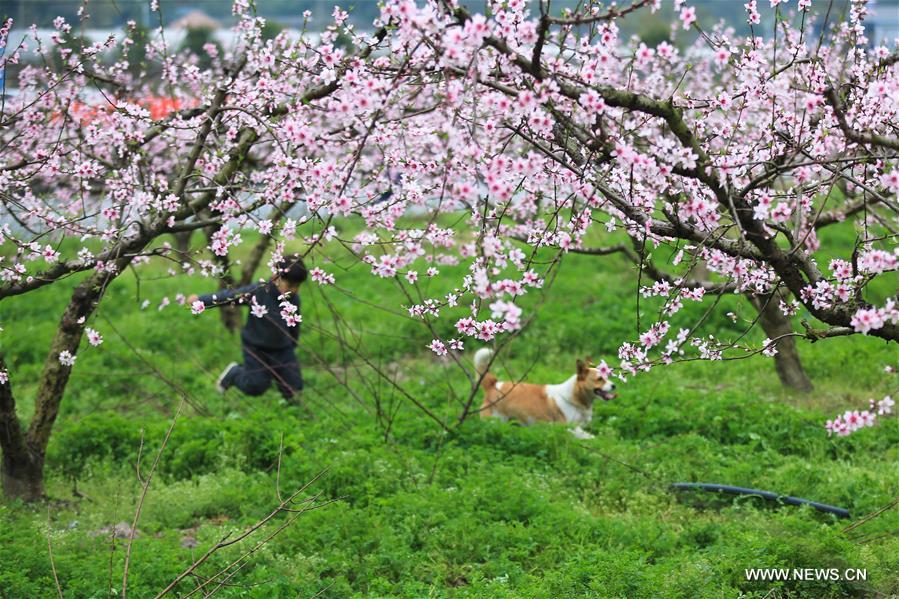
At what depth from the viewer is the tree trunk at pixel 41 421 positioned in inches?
242

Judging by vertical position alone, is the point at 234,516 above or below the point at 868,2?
below

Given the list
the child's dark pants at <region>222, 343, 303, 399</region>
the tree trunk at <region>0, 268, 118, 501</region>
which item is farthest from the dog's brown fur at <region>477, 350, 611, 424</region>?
the tree trunk at <region>0, 268, 118, 501</region>

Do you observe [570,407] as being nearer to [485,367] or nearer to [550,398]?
[550,398]

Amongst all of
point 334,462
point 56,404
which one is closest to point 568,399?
point 334,462

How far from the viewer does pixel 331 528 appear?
5.43 m

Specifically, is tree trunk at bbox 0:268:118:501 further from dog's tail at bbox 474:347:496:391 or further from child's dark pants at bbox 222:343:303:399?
dog's tail at bbox 474:347:496:391

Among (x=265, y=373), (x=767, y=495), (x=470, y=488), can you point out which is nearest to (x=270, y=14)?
(x=265, y=373)

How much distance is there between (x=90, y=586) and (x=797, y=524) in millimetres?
4012

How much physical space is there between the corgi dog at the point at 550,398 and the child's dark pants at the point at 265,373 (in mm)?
1891

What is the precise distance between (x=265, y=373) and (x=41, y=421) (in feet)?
8.32

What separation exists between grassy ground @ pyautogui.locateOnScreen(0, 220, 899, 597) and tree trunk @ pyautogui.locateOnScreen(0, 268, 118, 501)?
11.0 inches

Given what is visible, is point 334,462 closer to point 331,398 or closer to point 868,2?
point 331,398

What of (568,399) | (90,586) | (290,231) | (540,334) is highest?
(540,334)

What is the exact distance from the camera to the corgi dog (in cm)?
750
